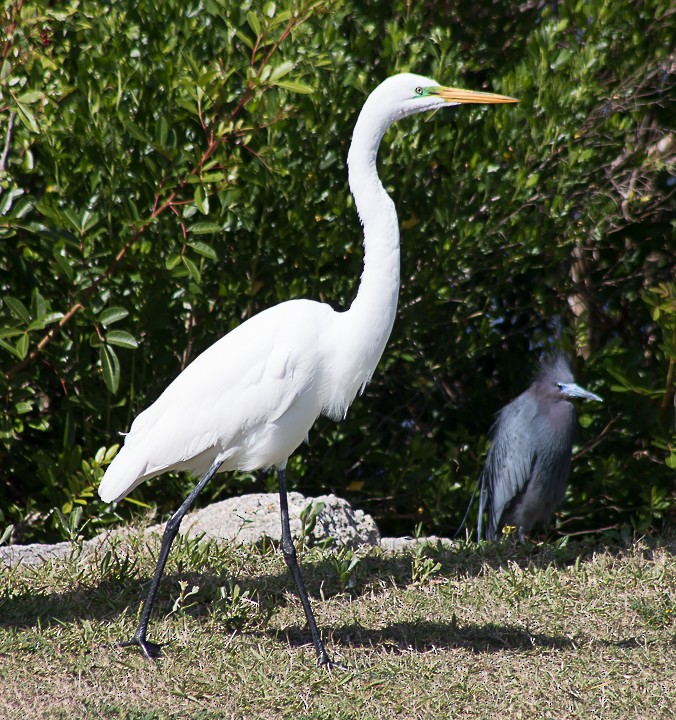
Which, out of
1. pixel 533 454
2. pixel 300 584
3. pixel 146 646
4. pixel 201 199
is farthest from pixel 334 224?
pixel 146 646

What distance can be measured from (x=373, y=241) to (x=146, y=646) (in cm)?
178

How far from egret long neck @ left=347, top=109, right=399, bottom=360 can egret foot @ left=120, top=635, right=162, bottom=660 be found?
139 cm

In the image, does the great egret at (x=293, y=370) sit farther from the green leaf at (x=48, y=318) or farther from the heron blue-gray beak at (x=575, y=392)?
the heron blue-gray beak at (x=575, y=392)

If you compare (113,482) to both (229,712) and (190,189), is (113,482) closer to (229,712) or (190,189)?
(229,712)

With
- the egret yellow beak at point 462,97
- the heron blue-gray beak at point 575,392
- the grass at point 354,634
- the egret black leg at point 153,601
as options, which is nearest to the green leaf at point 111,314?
the egret black leg at point 153,601

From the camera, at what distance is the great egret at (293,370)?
142 inches

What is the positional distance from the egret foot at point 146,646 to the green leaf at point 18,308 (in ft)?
4.83

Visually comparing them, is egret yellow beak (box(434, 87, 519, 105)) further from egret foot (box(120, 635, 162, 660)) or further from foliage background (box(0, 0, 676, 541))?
egret foot (box(120, 635, 162, 660))

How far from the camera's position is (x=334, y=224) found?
5043 mm

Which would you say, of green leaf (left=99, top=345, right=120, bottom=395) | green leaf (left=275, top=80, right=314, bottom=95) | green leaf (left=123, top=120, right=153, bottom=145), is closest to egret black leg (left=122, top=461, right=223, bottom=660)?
green leaf (left=99, top=345, right=120, bottom=395)

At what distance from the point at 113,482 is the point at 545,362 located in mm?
2969

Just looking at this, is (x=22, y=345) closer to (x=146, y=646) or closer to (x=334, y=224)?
(x=146, y=646)

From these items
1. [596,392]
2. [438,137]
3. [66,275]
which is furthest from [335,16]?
[596,392]

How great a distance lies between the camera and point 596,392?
232 inches
